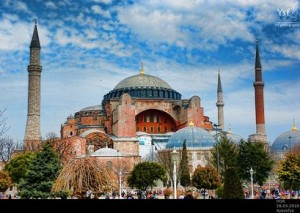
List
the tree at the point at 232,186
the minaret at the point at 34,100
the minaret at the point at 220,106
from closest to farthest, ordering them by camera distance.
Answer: the tree at the point at 232,186, the minaret at the point at 34,100, the minaret at the point at 220,106

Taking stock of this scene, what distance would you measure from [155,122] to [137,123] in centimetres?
219

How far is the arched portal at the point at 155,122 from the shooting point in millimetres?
61344

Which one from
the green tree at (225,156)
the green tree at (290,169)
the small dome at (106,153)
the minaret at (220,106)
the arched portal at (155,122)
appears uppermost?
the minaret at (220,106)

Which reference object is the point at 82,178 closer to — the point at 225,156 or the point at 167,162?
the point at 225,156

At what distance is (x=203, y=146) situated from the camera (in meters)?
50.1

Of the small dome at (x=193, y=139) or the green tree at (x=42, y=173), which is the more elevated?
the small dome at (x=193, y=139)

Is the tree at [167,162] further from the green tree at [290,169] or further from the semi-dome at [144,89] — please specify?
the semi-dome at [144,89]

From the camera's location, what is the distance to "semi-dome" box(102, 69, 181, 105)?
61.9 m

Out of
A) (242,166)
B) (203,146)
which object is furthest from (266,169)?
(203,146)

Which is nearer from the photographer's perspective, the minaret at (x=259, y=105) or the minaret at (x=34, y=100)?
the minaret at (x=34, y=100)

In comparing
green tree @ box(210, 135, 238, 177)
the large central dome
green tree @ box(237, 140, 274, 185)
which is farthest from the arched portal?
green tree @ box(237, 140, 274, 185)

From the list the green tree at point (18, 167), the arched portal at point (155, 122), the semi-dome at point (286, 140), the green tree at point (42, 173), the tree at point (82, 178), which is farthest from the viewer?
the semi-dome at point (286, 140)

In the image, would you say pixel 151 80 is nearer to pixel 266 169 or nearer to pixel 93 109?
pixel 93 109

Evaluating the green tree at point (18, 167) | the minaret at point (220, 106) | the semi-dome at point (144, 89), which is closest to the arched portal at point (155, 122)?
the semi-dome at point (144, 89)
